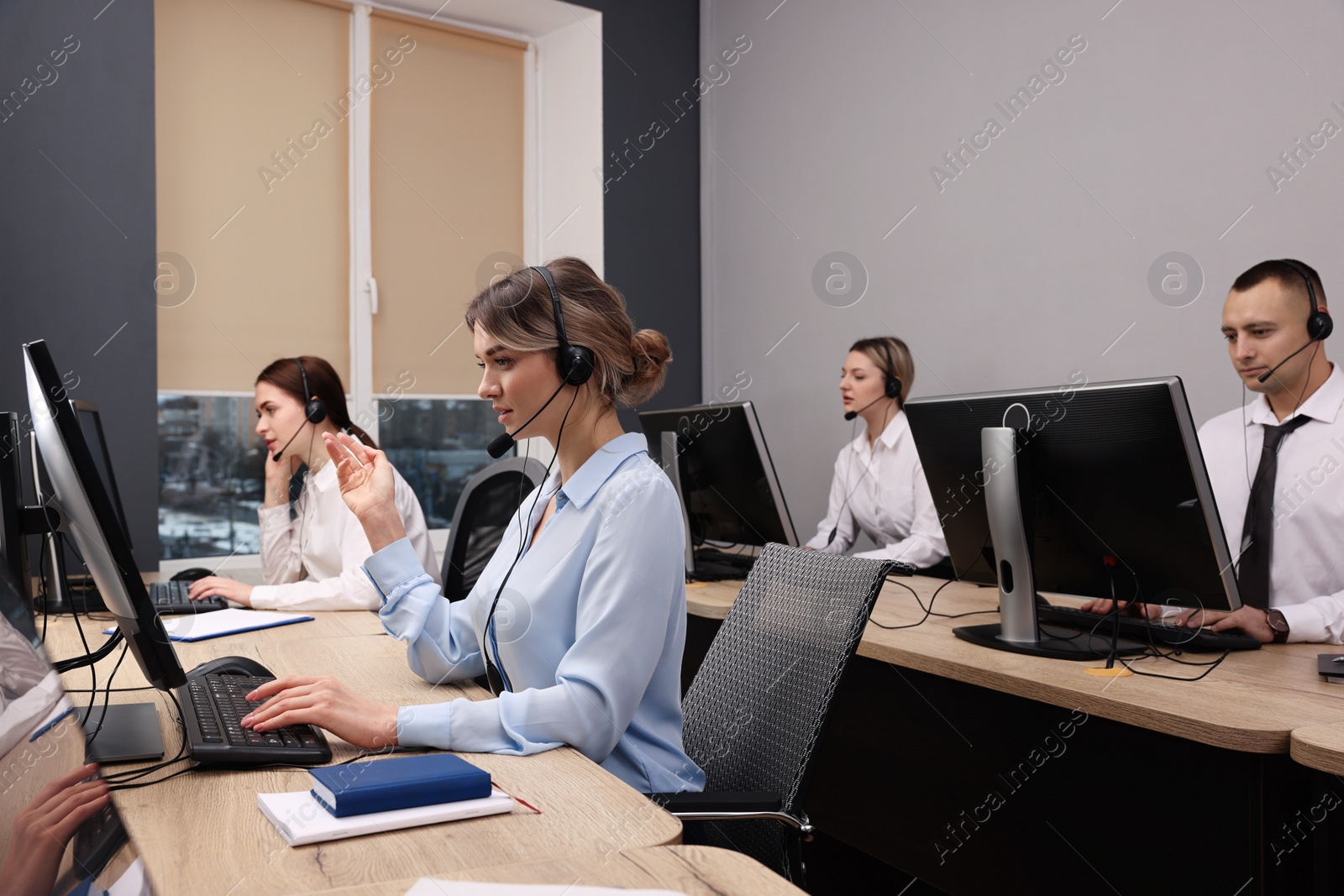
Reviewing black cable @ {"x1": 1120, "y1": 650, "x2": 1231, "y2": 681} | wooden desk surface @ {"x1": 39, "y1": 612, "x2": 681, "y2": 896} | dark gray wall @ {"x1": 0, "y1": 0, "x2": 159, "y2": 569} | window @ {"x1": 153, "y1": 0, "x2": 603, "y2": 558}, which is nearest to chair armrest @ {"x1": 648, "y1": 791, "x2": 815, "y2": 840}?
wooden desk surface @ {"x1": 39, "y1": 612, "x2": 681, "y2": 896}

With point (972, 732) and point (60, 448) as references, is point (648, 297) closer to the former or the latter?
point (972, 732)

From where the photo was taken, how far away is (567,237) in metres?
4.50

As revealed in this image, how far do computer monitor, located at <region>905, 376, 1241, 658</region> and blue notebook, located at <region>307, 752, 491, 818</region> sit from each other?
1.15m

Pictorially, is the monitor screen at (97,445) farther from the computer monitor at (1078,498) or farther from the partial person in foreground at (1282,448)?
the partial person in foreground at (1282,448)

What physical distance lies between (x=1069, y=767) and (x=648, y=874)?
1.13 m

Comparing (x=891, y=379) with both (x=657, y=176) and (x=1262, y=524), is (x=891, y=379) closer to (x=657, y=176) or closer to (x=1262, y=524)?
(x=1262, y=524)

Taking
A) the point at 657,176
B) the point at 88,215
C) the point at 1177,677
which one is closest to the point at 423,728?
the point at 1177,677

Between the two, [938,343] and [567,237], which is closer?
[938,343]

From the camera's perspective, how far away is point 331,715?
1.11 metres

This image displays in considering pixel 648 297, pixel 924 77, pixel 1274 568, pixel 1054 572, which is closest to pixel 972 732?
pixel 1054 572

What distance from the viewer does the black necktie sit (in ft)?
7.06

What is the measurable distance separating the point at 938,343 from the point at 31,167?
3.05 m

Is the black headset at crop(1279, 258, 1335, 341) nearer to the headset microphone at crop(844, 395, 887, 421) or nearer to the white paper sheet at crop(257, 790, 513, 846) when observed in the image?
the headset microphone at crop(844, 395, 887, 421)

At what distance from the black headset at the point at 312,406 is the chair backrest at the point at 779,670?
150 cm
